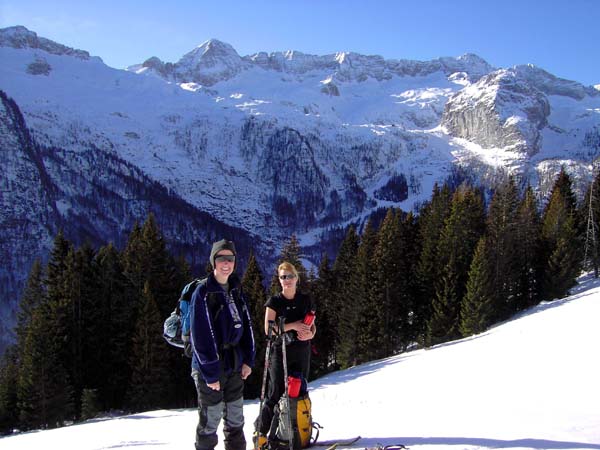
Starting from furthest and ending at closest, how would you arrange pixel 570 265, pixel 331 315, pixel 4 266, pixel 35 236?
pixel 35 236, pixel 4 266, pixel 331 315, pixel 570 265

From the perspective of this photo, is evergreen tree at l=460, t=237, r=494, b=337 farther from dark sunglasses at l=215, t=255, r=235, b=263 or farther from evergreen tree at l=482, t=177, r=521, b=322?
dark sunglasses at l=215, t=255, r=235, b=263

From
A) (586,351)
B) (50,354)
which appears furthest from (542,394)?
(50,354)

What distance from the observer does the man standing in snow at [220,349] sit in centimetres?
623

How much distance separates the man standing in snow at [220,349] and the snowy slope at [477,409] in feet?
7.33

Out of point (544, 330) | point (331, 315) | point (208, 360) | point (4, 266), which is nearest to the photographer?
point (208, 360)

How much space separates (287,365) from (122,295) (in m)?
28.6

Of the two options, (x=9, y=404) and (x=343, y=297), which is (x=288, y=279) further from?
(x=343, y=297)

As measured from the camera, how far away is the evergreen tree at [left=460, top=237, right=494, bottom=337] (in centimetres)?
3136

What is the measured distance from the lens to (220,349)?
Result: 641 cm

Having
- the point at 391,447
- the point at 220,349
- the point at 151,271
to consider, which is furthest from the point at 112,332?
the point at 391,447

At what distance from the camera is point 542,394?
903 cm

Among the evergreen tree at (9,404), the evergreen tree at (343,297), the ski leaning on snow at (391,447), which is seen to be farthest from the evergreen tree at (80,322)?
the ski leaning on snow at (391,447)

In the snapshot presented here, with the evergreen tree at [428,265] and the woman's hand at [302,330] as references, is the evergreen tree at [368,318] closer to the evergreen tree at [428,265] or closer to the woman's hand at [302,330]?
the evergreen tree at [428,265]

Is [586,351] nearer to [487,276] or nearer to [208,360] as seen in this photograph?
[208,360]
